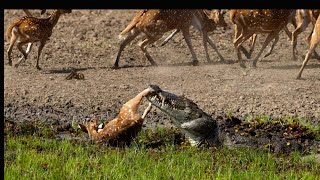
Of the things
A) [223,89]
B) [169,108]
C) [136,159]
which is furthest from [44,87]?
[136,159]

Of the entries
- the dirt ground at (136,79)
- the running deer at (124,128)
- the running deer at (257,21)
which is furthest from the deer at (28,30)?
the running deer at (124,128)

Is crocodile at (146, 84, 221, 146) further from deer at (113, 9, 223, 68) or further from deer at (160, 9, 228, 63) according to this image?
deer at (160, 9, 228, 63)

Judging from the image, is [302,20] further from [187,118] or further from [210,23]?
[187,118]

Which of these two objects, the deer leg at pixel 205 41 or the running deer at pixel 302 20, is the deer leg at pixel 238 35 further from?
the running deer at pixel 302 20

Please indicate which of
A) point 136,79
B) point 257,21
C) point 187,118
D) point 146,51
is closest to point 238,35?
point 257,21

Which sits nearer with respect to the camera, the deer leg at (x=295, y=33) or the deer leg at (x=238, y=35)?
the deer leg at (x=238, y=35)

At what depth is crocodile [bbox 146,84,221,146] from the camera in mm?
7707

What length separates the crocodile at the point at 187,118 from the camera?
7707 mm

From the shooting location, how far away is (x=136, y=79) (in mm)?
10695

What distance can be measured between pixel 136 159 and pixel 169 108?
106 centimetres

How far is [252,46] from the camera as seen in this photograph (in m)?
12.2

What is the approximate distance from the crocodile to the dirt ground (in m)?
0.88

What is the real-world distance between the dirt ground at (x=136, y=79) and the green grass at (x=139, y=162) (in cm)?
138

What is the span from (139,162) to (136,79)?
4.07 metres
